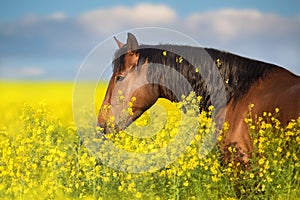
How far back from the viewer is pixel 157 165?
7586 mm

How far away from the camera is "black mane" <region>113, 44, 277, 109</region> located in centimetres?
816

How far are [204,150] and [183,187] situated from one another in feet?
1.84

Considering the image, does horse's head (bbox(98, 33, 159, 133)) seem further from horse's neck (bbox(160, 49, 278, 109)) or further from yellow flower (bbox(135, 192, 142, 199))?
yellow flower (bbox(135, 192, 142, 199))

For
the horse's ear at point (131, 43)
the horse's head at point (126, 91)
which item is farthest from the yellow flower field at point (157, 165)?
the horse's ear at point (131, 43)

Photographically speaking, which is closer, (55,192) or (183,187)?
(183,187)

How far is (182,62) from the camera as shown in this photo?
8305 mm

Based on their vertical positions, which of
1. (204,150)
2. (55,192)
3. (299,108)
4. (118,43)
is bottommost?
(55,192)

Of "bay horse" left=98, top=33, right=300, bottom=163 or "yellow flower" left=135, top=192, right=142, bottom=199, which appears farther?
"bay horse" left=98, top=33, right=300, bottom=163

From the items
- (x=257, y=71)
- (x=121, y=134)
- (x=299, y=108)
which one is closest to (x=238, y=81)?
(x=257, y=71)

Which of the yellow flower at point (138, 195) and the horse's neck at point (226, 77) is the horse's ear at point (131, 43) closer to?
the horse's neck at point (226, 77)

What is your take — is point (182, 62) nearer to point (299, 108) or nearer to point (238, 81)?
point (238, 81)

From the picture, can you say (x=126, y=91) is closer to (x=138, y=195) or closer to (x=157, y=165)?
(x=157, y=165)

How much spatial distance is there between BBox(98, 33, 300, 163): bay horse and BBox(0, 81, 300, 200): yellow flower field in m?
0.21

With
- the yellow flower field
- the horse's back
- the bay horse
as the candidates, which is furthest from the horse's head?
the horse's back
